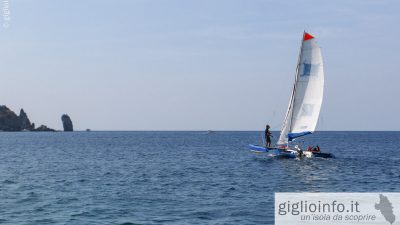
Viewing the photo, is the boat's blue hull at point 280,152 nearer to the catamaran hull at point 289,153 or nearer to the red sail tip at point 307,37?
the catamaran hull at point 289,153

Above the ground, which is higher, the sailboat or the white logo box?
the sailboat

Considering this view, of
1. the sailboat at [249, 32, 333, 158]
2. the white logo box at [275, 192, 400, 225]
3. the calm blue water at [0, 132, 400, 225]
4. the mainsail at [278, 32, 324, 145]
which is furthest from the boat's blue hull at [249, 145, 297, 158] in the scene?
the white logo box at [275, 192, 400, 225]

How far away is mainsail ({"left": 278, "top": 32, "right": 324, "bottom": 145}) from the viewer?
199 ft

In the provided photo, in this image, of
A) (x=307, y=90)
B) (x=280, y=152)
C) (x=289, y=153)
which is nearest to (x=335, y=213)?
(x=289, y=153)

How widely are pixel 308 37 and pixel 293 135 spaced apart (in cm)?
1239

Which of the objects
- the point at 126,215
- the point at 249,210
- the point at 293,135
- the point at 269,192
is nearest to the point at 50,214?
the point at 126,215

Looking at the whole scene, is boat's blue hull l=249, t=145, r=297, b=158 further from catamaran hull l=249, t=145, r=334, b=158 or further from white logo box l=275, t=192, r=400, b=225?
white logo box l=275, t=192, r=400, b=225

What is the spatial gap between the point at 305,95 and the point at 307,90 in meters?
0.68

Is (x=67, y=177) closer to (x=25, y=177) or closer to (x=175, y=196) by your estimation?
(x=25, y=177)

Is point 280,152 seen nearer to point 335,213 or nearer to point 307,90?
point 307,90

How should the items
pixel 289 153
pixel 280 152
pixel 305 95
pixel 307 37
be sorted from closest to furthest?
1. pixel 289 153
2. pixel 280 152
3. pixel 307 37
4. pixel 305 95

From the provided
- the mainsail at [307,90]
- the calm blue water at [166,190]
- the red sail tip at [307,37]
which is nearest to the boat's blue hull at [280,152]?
the calm blue water at [166,190]

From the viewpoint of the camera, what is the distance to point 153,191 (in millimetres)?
34906

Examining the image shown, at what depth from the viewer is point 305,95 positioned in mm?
61719
